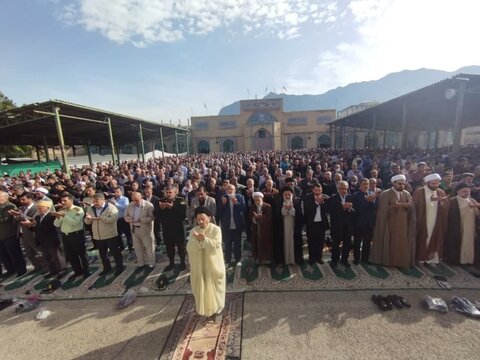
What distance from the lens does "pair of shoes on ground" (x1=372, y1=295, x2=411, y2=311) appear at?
3.51m

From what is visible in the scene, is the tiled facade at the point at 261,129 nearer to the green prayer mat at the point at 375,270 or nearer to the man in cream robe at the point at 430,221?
the man in cream robe at the point at 430,221

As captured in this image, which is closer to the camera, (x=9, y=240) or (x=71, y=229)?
(x=71, y=229)

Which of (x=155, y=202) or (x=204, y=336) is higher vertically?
(x=155, y=202)

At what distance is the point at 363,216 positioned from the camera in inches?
183

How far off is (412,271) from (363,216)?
1.27 metres

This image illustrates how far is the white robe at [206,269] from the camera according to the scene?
3215 mm

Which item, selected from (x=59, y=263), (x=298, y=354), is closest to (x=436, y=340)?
(x=298, y=354)

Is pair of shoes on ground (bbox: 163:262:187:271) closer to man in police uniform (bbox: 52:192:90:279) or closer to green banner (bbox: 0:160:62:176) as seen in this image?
man in police uniform (bbox: 52:192:90:279)

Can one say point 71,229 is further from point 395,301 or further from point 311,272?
point 395,301

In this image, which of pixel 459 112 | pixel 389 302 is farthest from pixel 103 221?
pixel 459 112

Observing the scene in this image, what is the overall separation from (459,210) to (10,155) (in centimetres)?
4268

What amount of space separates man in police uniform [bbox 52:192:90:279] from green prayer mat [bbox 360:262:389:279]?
17.8ft

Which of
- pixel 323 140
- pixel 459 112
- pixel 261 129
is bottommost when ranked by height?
pixel 323 140

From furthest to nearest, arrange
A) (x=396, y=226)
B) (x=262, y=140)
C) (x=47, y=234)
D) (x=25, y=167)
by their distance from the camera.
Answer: (x=262, y=140), (x=25, y=167), (x=47, y=234), (x=396, y=226)
